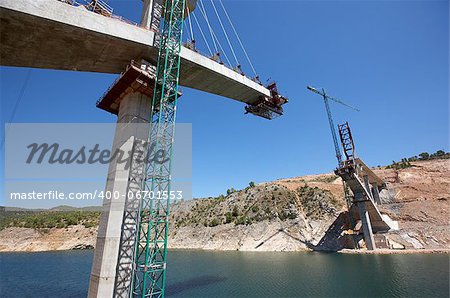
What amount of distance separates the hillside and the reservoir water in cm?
1539

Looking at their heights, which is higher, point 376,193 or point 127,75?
point 127,75

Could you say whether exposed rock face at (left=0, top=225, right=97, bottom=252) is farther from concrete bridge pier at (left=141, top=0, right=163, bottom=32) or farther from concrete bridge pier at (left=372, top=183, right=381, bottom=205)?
concrete bridge pier at (left=372, top=183, right=381, bottom=205)

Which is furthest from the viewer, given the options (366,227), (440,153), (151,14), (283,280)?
(440,153)

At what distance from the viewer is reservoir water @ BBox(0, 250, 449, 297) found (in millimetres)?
21391

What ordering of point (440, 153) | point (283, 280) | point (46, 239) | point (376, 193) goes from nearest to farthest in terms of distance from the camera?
point (283, 280)
point (376, 193)
point (46, 239)
point (440, 153)

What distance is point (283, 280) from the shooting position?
25.7m

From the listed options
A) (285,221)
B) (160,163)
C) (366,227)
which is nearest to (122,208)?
(160,163)

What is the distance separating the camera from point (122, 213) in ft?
59.5

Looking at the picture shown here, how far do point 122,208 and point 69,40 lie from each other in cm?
1320

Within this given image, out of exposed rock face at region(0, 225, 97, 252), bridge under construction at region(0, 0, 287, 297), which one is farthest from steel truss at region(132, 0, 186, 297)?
exposed rock face at region(0, 225, 97, 252)

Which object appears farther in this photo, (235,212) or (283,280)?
(235,212)

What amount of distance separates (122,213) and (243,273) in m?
18.6

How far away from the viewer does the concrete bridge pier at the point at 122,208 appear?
16.9m

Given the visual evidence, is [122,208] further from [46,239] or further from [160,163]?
[46,239]
